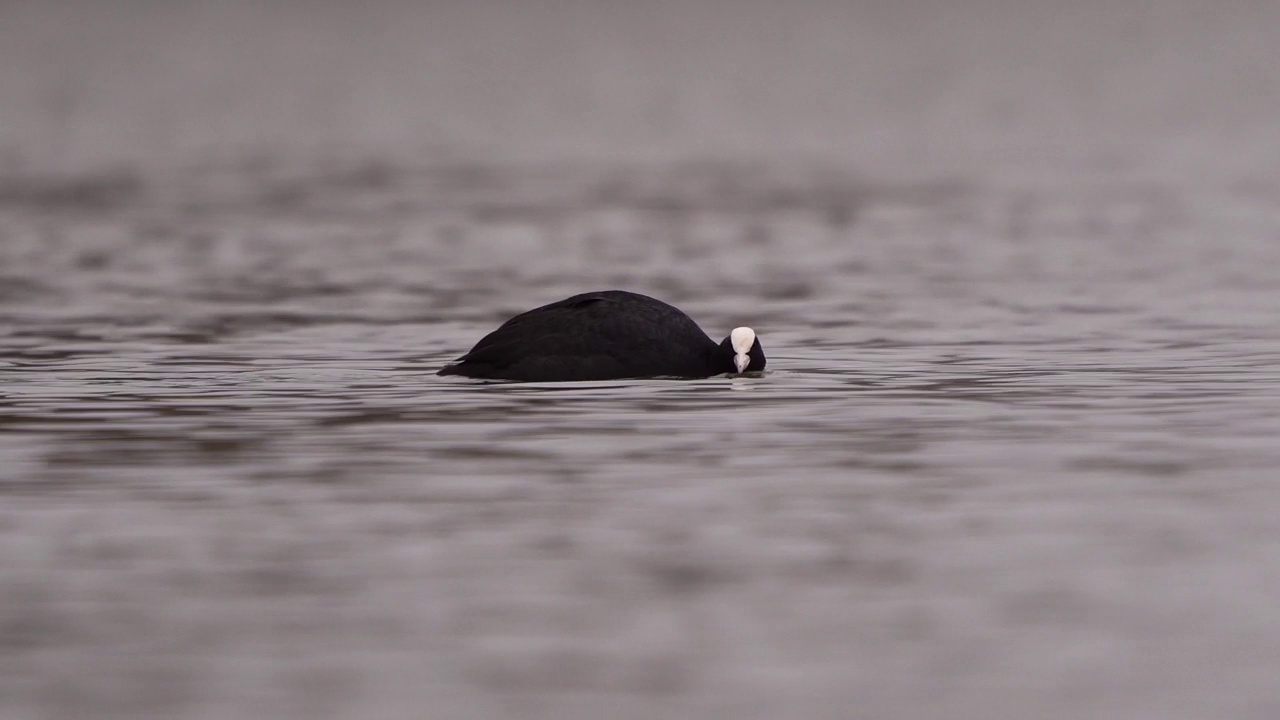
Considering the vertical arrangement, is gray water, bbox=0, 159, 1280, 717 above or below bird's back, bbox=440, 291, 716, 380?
→ below

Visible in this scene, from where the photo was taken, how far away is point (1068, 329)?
21.4 m

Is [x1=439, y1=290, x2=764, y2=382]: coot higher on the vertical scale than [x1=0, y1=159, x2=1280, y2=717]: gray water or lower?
higher

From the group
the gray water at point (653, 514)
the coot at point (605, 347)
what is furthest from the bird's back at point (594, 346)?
the gray water at point (653, 514)

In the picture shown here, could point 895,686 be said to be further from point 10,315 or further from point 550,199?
point 550,199

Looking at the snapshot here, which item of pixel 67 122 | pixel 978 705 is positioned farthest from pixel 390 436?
pixel 67 122

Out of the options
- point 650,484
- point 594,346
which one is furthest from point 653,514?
point 594,346

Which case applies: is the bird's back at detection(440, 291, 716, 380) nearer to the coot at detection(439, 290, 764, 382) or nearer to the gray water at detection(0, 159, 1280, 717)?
the coot at detection(439, 290, 764, 382)

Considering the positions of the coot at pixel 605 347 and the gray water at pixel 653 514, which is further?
the coot at pixel 605 347

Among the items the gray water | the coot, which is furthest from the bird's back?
the gray water

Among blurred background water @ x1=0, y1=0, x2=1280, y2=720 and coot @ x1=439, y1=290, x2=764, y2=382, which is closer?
blurred background water @ x1=0, y1=0, x2=1280, y2=720

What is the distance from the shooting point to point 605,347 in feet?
55.2

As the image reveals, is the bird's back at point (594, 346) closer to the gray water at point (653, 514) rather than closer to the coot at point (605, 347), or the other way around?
the coot at point (605, 347)

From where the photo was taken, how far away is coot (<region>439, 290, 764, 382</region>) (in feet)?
55.1

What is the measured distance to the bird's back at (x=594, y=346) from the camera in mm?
16797
